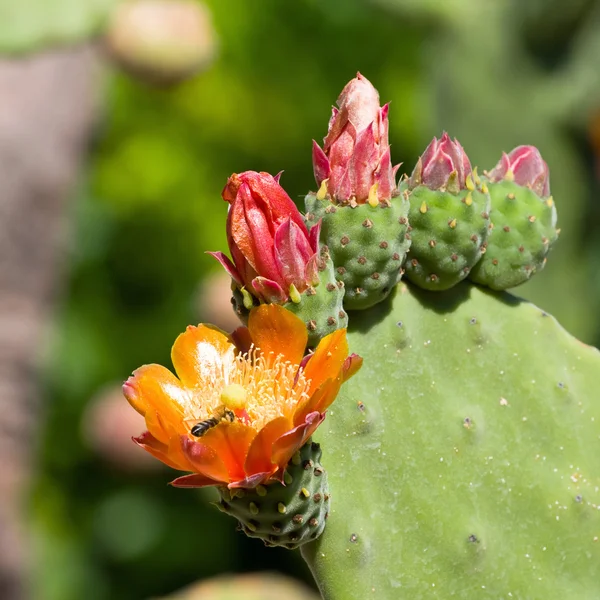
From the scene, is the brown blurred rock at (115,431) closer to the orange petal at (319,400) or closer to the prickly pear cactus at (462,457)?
the prickly pear cactus at (462,457)

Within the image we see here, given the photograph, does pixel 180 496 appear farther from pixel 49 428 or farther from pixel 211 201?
pixel 211 201

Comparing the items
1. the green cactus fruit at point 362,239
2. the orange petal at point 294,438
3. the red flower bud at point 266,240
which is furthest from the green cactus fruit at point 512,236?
the orange petal at point 294,438

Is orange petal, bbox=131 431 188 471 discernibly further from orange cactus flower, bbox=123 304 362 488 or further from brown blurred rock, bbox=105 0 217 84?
brown blurred rock, bbox=105 0 217 84

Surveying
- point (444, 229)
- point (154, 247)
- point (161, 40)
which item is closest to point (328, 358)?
point (444, 229)

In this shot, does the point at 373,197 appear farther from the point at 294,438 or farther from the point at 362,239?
the point at 294,438

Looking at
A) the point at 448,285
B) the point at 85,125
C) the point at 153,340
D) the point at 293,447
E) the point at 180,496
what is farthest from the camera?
the point at 85,125

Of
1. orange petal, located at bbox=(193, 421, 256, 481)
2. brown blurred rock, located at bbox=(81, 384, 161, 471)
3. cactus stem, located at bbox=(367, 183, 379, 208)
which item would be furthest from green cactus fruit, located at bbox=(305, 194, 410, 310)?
brown blurred rock, located at bbox=(81, 384, 161, 471)

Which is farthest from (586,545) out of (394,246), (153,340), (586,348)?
(153,340)
